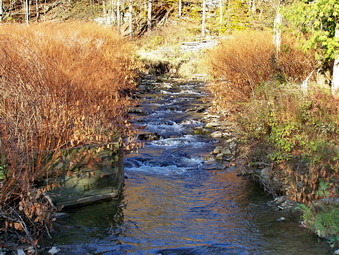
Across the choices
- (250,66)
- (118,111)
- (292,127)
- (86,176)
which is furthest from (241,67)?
(86,176)

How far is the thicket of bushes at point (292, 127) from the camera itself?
7949 millimetres

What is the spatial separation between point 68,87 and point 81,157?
3096 mm

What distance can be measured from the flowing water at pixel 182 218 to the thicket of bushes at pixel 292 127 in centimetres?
73

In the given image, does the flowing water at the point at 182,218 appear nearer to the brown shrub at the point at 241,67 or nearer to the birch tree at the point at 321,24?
the brown shrub at the point at 241,67

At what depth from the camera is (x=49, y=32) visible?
15.6 m

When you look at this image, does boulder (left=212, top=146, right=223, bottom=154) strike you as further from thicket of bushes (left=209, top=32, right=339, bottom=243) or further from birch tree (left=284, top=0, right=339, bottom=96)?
birch tree (left=284, top=0, right=339, bottom=96)

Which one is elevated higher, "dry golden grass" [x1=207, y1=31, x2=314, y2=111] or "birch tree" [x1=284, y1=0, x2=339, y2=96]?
"birch tree" [x1=284, y1=0, x2=339, y2=96]

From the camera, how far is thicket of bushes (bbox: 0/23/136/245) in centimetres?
621

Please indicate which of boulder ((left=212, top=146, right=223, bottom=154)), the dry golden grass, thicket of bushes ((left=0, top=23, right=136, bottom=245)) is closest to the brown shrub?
the dry golden grass

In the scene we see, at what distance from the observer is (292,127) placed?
29.9 feet

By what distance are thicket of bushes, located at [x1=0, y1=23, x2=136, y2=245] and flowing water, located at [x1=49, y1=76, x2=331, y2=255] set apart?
2.82 feet

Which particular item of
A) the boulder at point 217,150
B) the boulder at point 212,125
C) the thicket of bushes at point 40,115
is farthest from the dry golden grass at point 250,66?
the thicket of bushes at point 40,115

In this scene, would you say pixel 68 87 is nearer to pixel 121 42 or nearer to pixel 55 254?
pixel 55 254

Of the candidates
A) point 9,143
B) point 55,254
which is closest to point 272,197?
point 55,254
